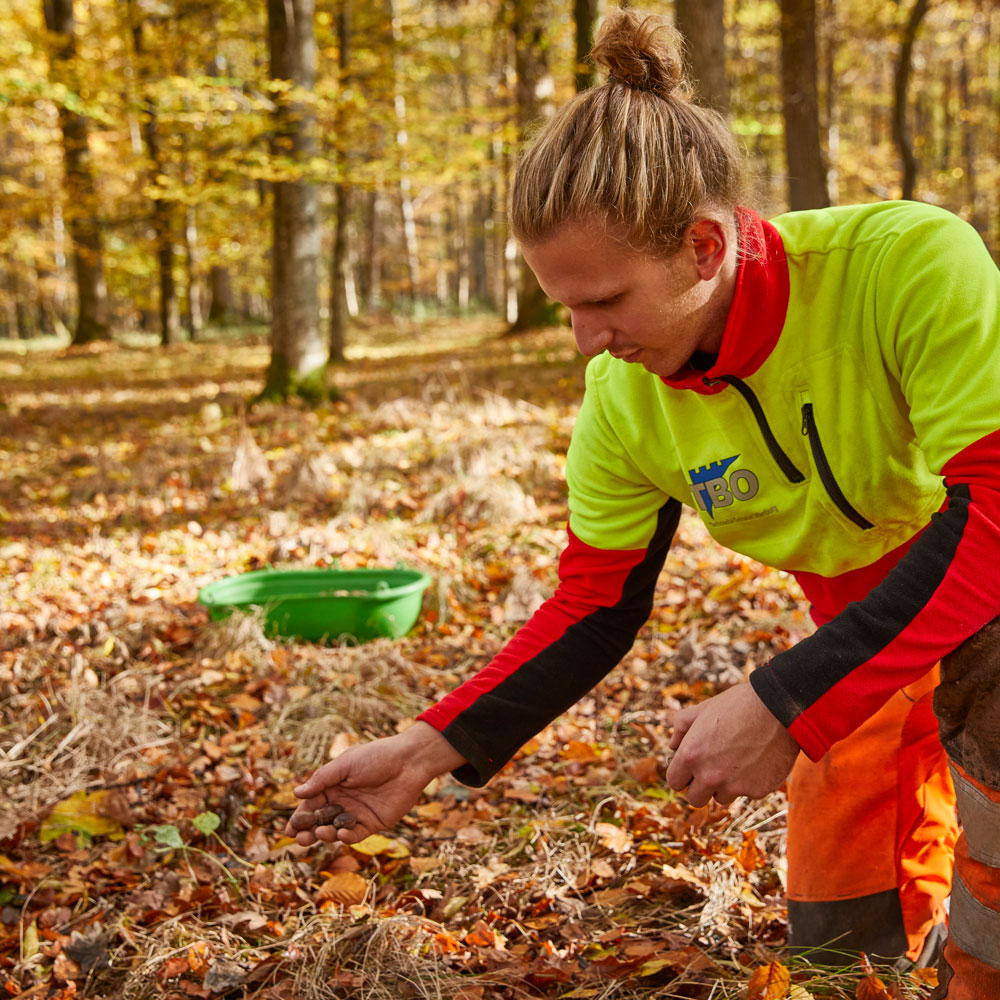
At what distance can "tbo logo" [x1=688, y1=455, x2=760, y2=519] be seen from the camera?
70.3 inches

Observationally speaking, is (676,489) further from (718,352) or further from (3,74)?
(3,74)

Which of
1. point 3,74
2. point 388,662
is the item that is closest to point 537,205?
point 388,662

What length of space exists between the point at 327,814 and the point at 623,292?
110 centimetres

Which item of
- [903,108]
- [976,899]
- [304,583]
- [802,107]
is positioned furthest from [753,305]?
[903,108]

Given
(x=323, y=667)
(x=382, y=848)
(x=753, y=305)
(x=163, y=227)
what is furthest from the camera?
(x=163, y=227)

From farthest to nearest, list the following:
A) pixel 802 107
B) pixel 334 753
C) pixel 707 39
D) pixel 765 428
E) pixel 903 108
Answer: pixel 903 108 < pixel 802 107 < pixel 707 39 < pixel 334 753 < pixel 765 428

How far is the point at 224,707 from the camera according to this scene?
3480 millimetres

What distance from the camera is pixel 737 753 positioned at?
4.30ft

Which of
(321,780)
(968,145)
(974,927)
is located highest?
(968,145)

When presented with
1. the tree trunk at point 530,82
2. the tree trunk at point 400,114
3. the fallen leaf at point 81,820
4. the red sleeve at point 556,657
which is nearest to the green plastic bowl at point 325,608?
the fallen leaf at point 81,820

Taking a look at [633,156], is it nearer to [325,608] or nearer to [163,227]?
[325,608]

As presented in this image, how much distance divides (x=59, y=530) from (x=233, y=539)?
120 centimetres

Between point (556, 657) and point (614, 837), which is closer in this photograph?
point (556, 657)

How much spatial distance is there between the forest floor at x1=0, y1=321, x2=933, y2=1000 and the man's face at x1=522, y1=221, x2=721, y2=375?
1160 millimetres
